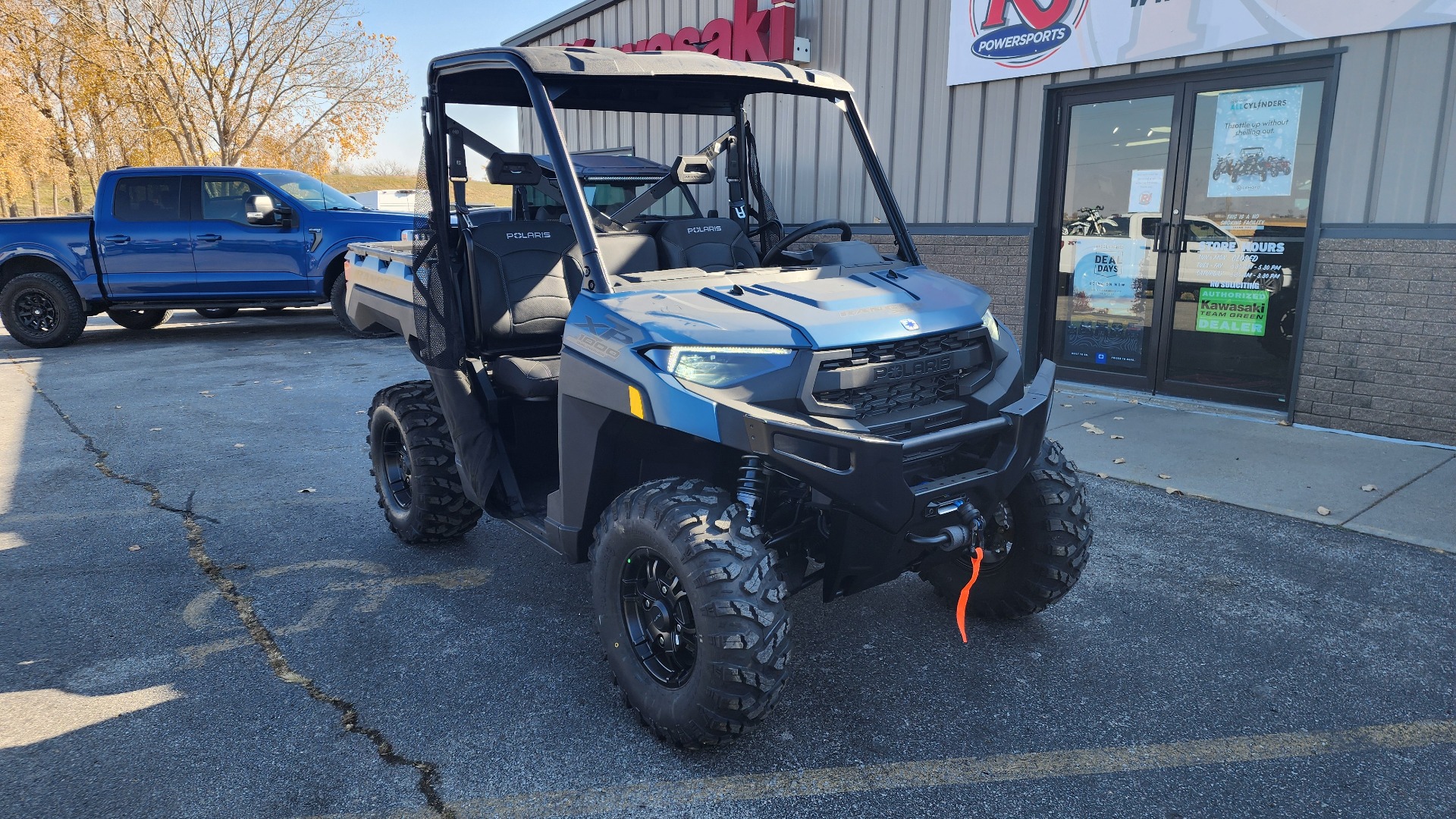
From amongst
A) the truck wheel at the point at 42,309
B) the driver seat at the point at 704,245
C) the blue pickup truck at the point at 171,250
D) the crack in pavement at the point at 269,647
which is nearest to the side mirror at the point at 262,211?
the blue pickup truck at the point at 171,250

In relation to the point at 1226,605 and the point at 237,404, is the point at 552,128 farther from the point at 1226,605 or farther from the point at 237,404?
the point at 237,404

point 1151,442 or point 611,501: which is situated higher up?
point 611,501

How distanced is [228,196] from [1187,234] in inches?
436

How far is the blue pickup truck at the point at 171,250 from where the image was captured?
38.7 feet

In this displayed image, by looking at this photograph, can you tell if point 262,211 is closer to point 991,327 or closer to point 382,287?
point 382,287

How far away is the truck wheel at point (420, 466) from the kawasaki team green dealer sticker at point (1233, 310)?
6.04 meters

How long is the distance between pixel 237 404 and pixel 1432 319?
30.0 feet

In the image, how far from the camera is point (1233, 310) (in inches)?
296

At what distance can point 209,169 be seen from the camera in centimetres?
1214

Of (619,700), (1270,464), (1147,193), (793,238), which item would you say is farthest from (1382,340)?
(619,700)

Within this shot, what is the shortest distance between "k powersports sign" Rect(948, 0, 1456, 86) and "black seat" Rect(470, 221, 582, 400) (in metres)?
5.59

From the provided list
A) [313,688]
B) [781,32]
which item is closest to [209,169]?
[781,32]

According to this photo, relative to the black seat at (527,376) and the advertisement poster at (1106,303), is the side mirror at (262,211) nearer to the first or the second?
the black seat at (527,376)

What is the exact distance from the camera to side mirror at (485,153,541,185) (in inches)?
140
